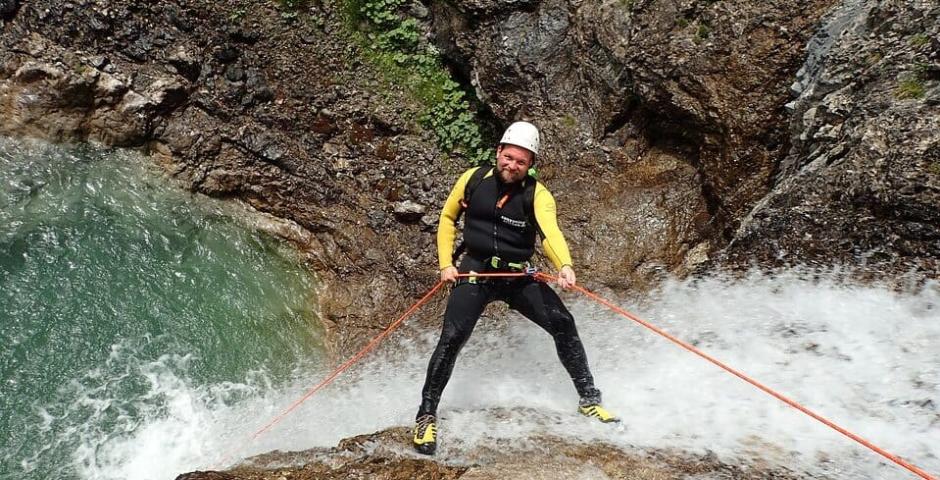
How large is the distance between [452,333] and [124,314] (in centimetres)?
484

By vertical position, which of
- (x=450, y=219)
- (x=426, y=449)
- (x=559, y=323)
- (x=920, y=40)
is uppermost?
(x=920, y=40)

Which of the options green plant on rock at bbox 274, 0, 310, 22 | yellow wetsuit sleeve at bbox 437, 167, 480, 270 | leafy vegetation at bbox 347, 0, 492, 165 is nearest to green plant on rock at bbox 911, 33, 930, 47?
yellow wetsuit sleeve at bbox 437, 167, 480, 270

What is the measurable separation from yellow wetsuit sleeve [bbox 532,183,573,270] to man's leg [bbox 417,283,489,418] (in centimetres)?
69

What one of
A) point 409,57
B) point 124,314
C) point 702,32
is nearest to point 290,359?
point 124,314

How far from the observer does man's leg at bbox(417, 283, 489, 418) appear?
205 inches

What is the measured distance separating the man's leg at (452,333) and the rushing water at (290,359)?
445 mm

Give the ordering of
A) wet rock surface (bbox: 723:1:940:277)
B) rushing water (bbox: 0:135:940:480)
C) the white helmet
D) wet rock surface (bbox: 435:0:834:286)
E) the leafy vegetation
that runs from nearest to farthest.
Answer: rushing water (bbox: 0:135:940:480) → the white helmet → wet rock surface (bbox: 723:1:940:277) → wet rock surface (bbox: 435:0:834:286) → the leafy vegetation

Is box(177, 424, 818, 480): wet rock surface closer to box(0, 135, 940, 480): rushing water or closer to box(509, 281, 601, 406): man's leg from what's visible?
box(0, 135, 940, 480): rushing water

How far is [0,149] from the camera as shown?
8750mm

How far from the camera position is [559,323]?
17.4 feet

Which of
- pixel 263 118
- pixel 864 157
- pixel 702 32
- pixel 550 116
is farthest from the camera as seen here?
pixel 263 118

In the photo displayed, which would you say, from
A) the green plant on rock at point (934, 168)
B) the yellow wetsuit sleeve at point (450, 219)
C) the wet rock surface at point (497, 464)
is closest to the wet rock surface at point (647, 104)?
the green plant on rock at point (934, 168)

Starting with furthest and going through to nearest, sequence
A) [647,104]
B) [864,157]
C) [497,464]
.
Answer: [647,104]
[864,157]
[497,464]

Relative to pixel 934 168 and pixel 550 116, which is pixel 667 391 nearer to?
pixel 934 168
